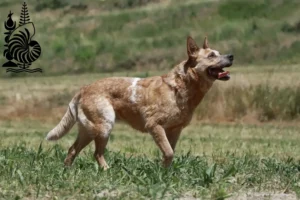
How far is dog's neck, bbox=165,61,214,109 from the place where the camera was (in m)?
11.3

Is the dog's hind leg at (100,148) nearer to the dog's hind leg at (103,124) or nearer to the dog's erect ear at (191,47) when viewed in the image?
the dog's hind leg at (103,124)

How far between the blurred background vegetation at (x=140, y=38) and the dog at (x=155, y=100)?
1412 centimetres

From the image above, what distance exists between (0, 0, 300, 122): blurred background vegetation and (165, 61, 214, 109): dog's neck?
14.3 metres

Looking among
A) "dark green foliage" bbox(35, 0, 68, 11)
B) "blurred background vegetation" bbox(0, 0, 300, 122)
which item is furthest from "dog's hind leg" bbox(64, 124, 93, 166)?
"dark green foliage" bbox(35, 0, 68, 11)

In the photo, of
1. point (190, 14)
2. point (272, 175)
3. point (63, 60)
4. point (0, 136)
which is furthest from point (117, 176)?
point (190, 14)

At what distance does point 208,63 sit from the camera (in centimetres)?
1143

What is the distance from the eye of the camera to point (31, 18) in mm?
38625

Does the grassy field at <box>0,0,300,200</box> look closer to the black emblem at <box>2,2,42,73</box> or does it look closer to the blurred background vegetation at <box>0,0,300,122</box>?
the blurred background vegetation at <box>0,0,300,122</box>

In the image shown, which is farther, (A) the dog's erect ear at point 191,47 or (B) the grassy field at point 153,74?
(A) the dog's erect ear at point 191,47

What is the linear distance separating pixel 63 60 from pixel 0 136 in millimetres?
17372

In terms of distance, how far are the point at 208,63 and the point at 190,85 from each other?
1.27 feet

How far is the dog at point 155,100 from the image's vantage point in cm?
1125

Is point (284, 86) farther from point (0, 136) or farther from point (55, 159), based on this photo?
point (55, 159)

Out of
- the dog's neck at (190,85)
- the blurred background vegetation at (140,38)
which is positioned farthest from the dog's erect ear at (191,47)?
the blurred background vegetation at (140,38)
